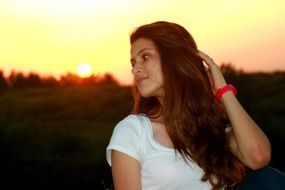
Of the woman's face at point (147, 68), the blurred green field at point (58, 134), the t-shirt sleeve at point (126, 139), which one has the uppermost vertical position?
the woman's face at point (147, 68)

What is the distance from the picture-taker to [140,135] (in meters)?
2.65

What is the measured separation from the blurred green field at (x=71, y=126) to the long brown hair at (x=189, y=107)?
48.9ft

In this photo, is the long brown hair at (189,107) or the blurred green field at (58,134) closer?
the long brown hair at (189,107)

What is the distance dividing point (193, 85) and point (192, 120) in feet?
0.60

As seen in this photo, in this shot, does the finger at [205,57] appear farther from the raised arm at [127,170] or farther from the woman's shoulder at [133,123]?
the raised arm at [127,170]

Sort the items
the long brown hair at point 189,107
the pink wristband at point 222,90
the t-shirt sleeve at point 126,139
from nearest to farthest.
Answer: the t-shirt sleeve at point 126,139
the long brown hair at point 189,107
the pink wristband at point 222,90

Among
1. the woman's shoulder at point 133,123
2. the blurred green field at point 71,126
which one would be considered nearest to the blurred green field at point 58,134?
the blurred green field at point 71,126

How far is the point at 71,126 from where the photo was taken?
2395cm

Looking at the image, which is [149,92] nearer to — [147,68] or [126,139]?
[147,68]

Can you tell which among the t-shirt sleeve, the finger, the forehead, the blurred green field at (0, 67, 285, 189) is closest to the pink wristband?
the finger

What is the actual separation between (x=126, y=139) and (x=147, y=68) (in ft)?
1.44

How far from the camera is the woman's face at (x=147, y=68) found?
2.85 meters

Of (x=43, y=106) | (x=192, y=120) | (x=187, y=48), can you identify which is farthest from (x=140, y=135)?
(x=43, y=106)

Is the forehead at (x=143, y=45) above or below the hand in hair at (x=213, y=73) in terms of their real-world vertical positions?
above
